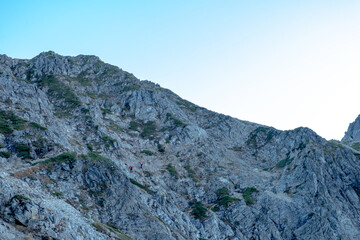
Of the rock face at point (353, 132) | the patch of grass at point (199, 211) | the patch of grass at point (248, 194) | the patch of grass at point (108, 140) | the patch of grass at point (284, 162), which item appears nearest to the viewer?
the patch of grass at point (199, 211)

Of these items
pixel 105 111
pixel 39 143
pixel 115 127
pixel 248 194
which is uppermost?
pixel 105 111

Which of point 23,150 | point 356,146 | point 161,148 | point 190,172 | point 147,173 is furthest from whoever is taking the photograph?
point 356,146

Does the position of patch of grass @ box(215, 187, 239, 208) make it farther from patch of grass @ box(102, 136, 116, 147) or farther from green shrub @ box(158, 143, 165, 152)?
patch of grass @ box(102, 136, 116, 147)

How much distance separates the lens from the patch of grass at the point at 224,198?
5802 centimetres

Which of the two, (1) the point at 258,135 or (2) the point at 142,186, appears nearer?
(2) the point at 142,186

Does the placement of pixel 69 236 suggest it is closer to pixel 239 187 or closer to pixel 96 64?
pixel 239 187

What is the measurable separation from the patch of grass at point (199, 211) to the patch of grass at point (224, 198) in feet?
13.9

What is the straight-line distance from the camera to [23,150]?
4488cm

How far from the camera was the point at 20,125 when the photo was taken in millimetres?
49969

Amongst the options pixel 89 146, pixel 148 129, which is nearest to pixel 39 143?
pixel 89 146

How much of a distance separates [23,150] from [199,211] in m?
30.1

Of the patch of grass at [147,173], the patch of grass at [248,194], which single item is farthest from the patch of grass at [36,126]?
the patch of grass at [248,194]

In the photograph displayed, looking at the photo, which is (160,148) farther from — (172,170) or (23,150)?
(23,150)

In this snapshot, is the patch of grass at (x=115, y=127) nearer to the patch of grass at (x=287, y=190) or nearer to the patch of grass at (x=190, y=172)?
the patch of grass at (x=190, y=172)
